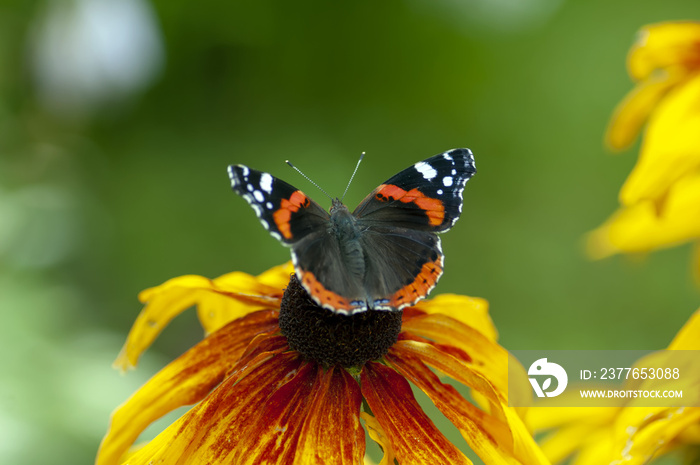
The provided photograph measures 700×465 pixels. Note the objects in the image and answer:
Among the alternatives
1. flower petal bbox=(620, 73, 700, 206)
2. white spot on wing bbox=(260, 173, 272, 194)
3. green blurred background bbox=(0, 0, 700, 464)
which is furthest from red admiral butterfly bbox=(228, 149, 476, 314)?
green blurred background bbox=(0, 0, 700, 464)

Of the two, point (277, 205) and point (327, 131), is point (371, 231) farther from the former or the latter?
point (327, 131)

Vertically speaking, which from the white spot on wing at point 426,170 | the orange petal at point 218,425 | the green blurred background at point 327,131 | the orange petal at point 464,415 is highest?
the green blurred background at point 327,131

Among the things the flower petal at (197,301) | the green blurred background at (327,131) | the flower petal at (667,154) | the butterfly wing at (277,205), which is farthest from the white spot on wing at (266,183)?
the green blurred background at (327,131)

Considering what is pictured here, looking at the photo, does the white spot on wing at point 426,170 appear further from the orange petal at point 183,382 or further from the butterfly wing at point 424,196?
the orange petal at point 183,382

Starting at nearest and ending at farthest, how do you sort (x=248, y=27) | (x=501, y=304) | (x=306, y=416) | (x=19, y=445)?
(x=306, y=416)
(x=19, y=445)
(x=501, y=304)
(x=248, y=27)

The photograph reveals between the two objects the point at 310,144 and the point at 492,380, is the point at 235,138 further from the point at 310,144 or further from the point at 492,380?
the point at 492,380

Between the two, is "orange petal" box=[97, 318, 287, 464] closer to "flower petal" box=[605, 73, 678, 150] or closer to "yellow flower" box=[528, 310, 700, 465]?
"yellow flower" box=[528, 310, 700, 465]

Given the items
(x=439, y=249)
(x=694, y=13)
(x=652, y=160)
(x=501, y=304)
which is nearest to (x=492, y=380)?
(x=439, y=249)
